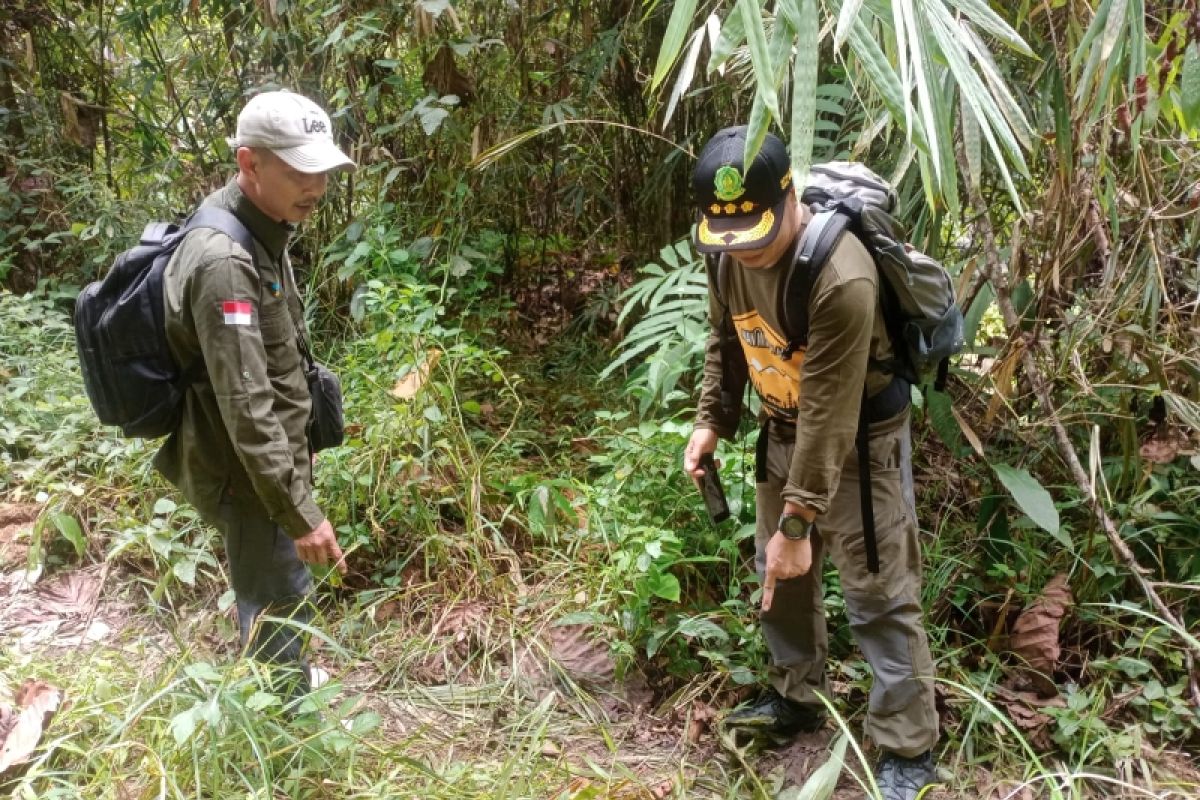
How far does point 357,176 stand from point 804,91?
349 cm

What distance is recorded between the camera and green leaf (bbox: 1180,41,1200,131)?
7.01 feet

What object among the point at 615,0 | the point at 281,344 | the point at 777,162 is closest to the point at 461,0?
the point at 615,0

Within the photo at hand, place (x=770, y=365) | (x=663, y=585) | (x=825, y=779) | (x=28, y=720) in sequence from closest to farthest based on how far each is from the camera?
(x=825, y=779) → (x=770, y=365) → (x=28, y=720) → (x=663, y=585)

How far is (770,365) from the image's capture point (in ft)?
7.45

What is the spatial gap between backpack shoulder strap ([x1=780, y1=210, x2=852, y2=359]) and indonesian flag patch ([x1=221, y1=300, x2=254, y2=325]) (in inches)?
50.7

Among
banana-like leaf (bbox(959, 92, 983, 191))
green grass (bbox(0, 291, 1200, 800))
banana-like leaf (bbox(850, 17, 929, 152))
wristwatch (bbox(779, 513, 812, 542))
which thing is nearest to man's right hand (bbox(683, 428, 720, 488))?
green grass (bbox(0, 291, 1200, 800))

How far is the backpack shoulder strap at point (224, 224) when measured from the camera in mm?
2197

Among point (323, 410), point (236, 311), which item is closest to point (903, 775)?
point (323, 410)

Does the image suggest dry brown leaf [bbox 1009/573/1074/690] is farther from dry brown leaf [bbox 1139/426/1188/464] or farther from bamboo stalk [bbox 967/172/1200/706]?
dry brown leaf [bbox 1139/426/1188/464]

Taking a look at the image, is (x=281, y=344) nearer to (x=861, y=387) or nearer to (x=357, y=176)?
(x=861, y=387)

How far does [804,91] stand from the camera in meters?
1.43

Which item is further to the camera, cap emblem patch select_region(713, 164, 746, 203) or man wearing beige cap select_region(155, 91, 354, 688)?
man wearing beige cap select_region(155, 91, 354, 688)

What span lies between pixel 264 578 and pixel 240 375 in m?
0.68

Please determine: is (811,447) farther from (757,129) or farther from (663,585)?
(663,585)
